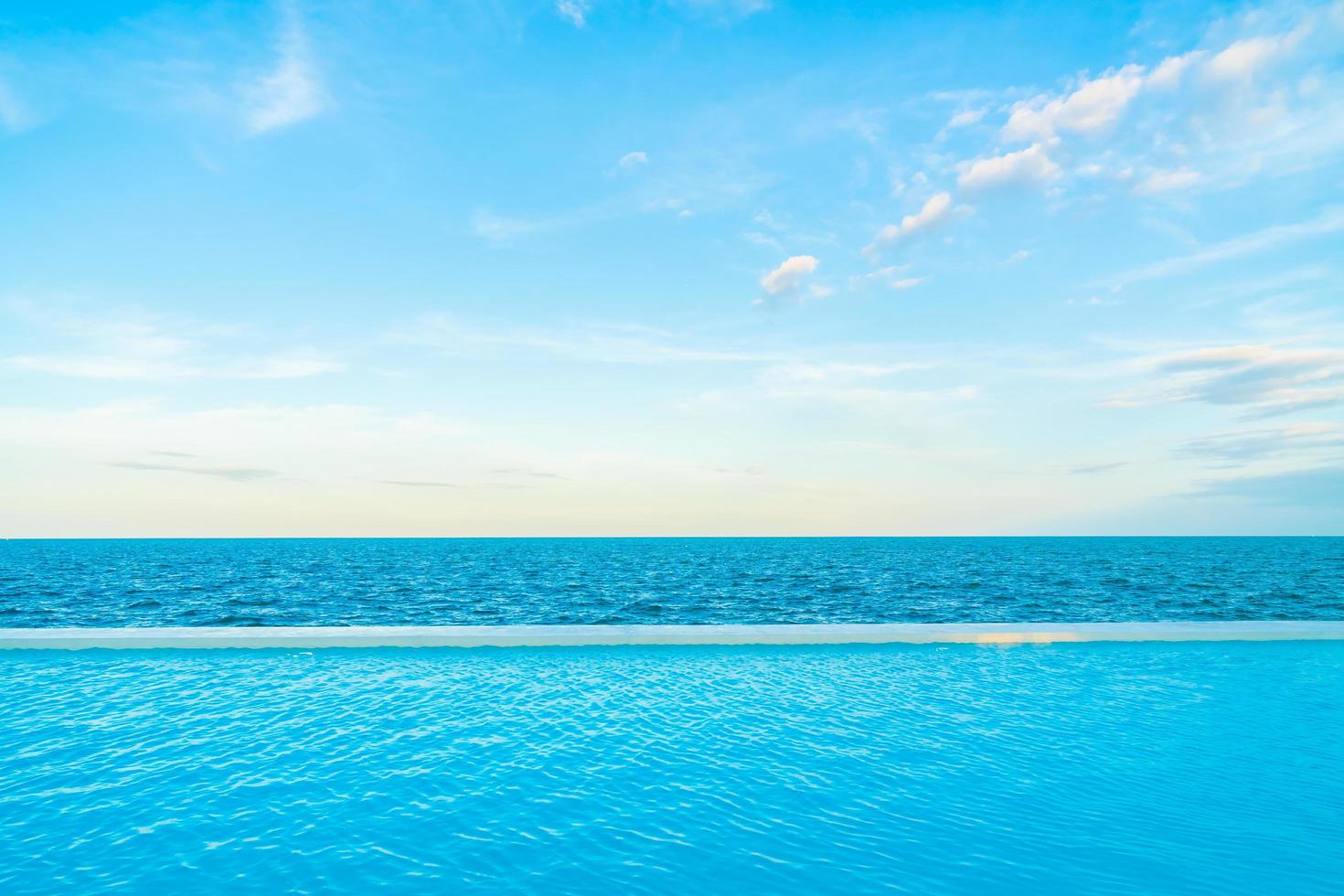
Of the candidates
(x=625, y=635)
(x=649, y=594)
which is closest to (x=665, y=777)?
(x=625, y=635)

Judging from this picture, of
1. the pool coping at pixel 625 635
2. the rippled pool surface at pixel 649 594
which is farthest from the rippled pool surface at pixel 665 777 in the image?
the rippled pool surface at pixel 649 594

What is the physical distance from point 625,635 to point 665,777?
6.43 meters

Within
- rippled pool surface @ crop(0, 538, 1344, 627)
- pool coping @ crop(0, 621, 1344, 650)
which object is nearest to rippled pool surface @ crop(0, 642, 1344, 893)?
pool coping @ crop(0, 621, 1344, 650)

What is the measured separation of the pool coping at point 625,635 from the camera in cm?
1332

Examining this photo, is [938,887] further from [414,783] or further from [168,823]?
[168,823]

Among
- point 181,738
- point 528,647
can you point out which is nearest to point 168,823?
point 181,738

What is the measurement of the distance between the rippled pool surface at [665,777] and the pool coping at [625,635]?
88 cm

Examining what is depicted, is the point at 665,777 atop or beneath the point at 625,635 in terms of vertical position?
beneath

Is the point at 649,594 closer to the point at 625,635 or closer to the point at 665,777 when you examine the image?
the point at 625,635

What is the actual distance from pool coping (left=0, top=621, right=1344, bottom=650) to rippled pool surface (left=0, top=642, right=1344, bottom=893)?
0.88 metres

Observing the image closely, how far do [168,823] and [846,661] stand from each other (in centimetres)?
1024

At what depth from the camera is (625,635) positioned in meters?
14.0

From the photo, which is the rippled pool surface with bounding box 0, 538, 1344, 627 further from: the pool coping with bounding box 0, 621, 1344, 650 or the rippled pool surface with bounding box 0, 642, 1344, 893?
the rippled pool surface with bounding box 0, 642, 1344, 893

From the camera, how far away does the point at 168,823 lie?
6.29 metres
